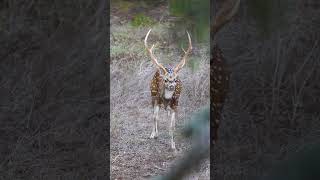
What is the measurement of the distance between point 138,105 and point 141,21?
66 centimetres

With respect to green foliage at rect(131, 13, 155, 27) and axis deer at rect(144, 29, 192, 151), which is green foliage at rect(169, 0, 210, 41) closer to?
axis deer at rect(144, 29, 192, 151)

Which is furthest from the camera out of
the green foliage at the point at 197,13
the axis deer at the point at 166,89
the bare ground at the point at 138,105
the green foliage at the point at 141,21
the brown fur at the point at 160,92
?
the green foliage at the point at 141,21

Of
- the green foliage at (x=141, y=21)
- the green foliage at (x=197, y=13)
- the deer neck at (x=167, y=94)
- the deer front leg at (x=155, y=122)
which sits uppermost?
the green foliage at (x=141, y=21)

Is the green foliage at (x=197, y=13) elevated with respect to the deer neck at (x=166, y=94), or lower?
elevated

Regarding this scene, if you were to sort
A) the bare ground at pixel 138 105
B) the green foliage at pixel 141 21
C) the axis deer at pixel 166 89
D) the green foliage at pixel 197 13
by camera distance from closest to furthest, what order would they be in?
the green foliage at pixel 197 13 < the axis deer at pixel 166 89 < the bare ground at pixel 138 105 < the green foliage at pixel 141 21

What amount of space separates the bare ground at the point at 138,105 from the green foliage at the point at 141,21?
11 centimetres

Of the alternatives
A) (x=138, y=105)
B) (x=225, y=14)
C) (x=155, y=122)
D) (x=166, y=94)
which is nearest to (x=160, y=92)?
(x=166, y=94)

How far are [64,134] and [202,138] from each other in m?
3.91

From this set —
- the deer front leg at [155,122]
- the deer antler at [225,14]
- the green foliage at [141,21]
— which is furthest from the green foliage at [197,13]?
the green foliage at [141,21]

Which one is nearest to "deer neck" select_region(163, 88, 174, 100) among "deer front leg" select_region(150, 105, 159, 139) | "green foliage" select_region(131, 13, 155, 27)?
"deer front leg" select_region(150, 105, 159, 139)

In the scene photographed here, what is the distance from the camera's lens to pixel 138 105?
4.73 meters

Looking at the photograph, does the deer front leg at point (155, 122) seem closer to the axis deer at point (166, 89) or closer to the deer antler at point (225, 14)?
the axis deer at point (166, 89)

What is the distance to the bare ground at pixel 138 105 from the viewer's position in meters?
4.12

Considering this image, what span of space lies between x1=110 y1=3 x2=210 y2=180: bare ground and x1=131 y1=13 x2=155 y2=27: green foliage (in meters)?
0.11
